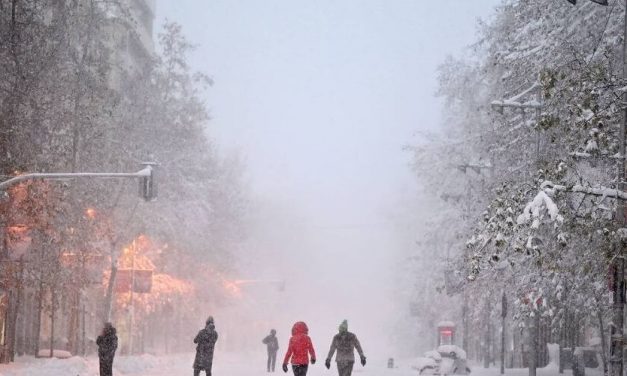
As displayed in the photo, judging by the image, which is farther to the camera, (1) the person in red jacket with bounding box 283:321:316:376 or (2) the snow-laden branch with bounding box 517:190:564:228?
(1) the person in red jacket with bounding box 283:321:316:376

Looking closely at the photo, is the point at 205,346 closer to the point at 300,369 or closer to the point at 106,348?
the point at 106,348

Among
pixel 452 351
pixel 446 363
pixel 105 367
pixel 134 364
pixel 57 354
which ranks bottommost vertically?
pixel 134 364

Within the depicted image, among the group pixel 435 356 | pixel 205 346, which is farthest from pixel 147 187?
pixel 435 356

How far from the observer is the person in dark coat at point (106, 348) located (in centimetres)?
2103

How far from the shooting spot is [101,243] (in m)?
38.5

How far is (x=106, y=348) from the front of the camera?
21141 millimetres

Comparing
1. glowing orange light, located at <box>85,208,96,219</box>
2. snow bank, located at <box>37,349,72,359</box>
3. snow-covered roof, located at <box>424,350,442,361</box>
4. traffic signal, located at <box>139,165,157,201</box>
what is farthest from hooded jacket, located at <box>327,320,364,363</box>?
glowing orange light, located at <box>85,208,96,219</box>

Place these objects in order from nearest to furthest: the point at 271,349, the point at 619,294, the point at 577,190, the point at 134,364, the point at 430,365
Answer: the point at 577,190, the point at 619,294, the point at 134,364, the point at 430,365, the point at 271,349

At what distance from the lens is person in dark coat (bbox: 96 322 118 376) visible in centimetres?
2103

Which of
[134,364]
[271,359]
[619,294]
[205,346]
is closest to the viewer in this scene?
[619,294]

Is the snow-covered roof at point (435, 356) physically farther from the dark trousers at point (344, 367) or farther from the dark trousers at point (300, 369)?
the dark trousers at point (300, 369)

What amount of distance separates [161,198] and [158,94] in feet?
17.4

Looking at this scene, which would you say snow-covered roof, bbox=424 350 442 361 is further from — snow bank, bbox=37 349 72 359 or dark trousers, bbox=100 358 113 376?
dark trousers, bbox=100 358 113 376

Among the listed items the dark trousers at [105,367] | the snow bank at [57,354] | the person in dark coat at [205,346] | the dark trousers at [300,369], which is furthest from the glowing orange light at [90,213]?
the dark trousers at [300,369]
